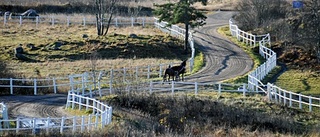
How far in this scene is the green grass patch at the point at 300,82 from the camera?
44.5 metres

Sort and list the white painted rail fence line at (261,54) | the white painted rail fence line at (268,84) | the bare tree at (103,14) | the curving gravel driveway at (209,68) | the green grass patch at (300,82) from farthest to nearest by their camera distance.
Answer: the bare tree at (103,14) → the green grass patch at (300,82) → the white painted rail fence line at (261,54) → the white painted rail fence line at (268,84) → the curving gravel driveway at (209,68)

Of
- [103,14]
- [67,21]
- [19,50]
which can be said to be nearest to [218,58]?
[103,14]

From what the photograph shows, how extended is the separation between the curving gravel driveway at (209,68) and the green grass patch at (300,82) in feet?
10.6

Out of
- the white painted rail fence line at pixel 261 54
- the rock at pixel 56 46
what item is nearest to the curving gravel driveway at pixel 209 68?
the white painted rail fence line at pixel 261 54

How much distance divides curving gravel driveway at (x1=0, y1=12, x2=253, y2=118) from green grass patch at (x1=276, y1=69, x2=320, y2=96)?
3225 millimetres

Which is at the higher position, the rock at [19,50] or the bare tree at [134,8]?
the bare tree at [134,8]

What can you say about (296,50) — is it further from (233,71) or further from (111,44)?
(111,44)

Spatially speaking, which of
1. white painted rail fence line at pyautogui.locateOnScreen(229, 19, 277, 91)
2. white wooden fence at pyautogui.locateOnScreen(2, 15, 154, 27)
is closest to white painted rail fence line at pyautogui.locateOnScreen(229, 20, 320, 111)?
white painted rail fence line at pyautogui.locateOnScreen(229, 19, 277, 91)

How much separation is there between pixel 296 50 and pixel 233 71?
9093mm

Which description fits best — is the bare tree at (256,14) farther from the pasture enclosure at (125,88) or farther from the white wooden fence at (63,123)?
the white wooden fence at (63,123)

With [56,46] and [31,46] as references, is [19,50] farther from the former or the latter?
[56,46]

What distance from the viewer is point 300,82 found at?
47.2 metres

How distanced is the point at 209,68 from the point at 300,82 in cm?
739

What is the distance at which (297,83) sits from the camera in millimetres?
46719
